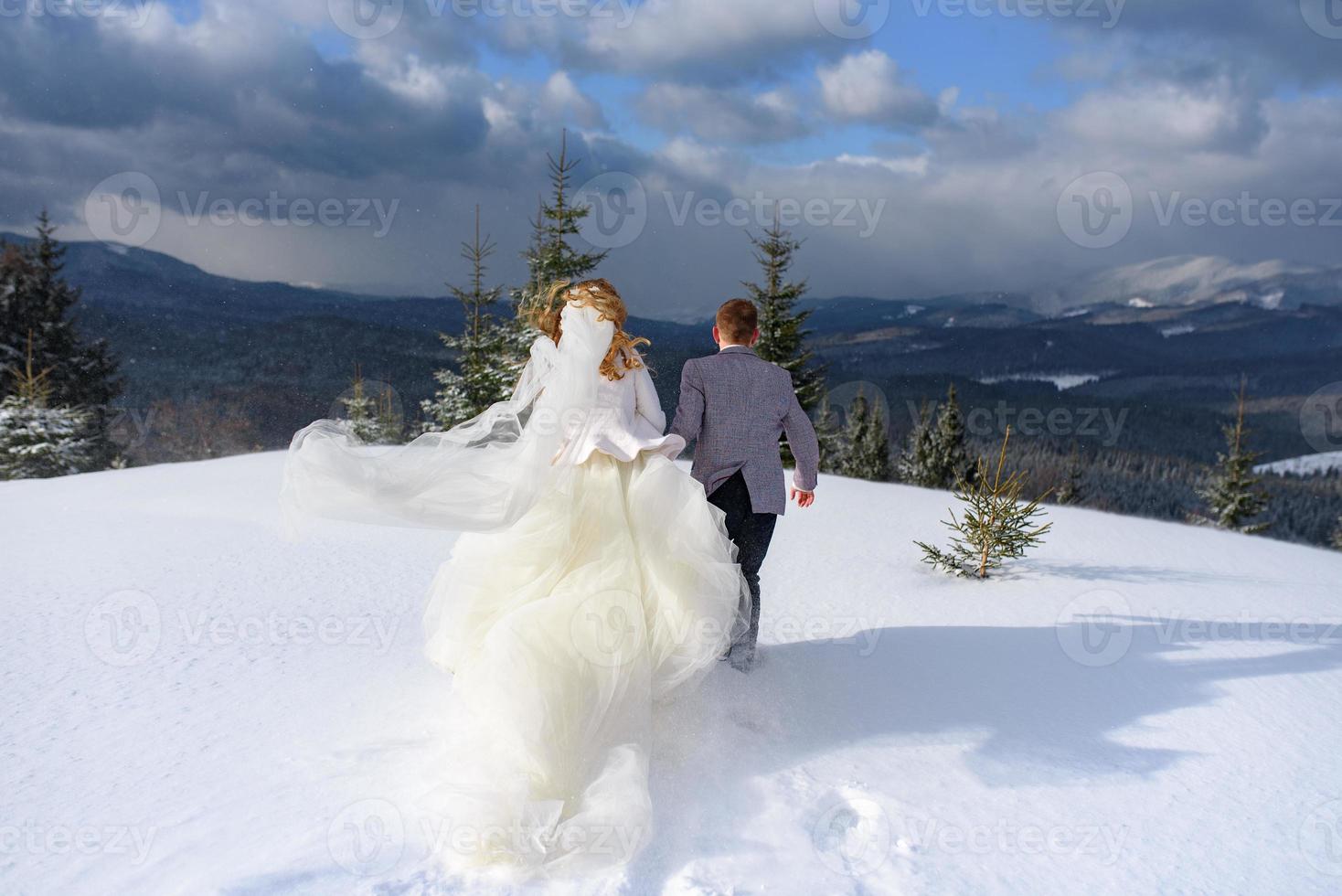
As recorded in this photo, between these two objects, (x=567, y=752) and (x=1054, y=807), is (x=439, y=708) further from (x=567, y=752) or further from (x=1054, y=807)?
(x=1054, y=807)

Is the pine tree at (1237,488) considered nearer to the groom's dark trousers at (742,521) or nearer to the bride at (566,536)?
the groom's dark trousers at (742,521)

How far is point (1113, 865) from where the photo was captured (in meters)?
3.01

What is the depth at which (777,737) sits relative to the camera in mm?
3922

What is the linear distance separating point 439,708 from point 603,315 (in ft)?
7.89

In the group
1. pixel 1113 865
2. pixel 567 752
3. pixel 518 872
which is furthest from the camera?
pixel 567 752

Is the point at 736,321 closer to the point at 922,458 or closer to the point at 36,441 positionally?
the point at 36,441

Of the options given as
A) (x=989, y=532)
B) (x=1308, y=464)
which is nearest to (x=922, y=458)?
(x=989, y=532)

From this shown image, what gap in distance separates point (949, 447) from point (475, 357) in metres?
30.1

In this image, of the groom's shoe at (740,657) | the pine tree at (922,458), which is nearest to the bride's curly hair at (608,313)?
the groom's shoe at (740,657)

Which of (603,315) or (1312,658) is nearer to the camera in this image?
(603,315)

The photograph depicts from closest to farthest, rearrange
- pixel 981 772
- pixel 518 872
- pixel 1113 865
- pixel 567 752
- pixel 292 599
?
pixel 518 872
pixel 1113 865
pixel 567 752
pixel 981 772
pixel 292 599

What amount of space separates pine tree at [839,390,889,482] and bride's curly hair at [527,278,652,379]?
4260 centimetres

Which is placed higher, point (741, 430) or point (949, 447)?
point (741, 430)

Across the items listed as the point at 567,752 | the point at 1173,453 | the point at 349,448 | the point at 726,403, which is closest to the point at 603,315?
the point at 726,403
